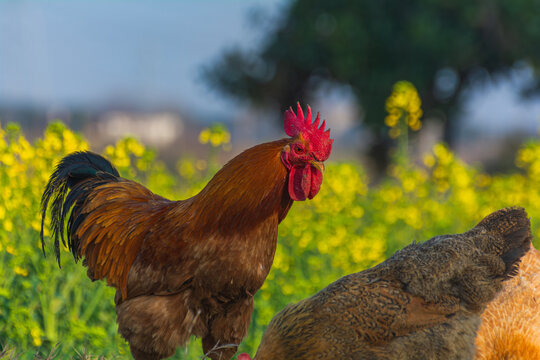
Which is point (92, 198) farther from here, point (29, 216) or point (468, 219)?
point (468, 219)

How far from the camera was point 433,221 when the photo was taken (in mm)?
6320

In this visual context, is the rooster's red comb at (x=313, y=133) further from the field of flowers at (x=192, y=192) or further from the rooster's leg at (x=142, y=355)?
the rooster's leg at (x=142, y=355)

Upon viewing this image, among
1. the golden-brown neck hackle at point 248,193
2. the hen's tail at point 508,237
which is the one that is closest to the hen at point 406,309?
the hen's tail at point 508,237

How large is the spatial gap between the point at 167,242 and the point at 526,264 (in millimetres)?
2398

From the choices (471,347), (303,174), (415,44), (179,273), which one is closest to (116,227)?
(179,273)

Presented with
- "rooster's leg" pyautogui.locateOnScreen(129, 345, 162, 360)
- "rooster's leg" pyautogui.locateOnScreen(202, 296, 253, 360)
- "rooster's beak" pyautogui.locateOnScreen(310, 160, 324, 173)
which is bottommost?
"rooster's leg" pyautogui.locateOnScreen(129, 345, 162, 360)

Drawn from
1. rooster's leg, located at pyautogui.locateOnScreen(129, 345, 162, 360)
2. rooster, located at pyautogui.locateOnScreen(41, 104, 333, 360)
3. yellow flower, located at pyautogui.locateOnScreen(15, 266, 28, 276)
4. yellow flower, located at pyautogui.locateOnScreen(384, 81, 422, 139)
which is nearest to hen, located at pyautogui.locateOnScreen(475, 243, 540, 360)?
rooster, located at pyautogui.locateOnScreen(41, 104, 333, 360)

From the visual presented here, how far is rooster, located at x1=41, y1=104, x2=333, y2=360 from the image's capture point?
3516 millimetres

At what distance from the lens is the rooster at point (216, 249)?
138 inches

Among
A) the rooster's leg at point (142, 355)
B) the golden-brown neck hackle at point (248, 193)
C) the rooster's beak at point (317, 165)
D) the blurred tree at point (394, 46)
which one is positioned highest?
the blurred tree at point (394, 46)

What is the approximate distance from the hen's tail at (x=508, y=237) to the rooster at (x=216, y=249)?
1.22m

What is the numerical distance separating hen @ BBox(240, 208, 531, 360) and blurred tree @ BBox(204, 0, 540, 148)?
40.7 feet

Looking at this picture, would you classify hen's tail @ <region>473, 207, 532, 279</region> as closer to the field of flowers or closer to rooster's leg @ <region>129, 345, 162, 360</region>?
the field of flowers

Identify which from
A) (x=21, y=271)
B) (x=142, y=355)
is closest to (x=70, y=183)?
(x=21, y=271)
